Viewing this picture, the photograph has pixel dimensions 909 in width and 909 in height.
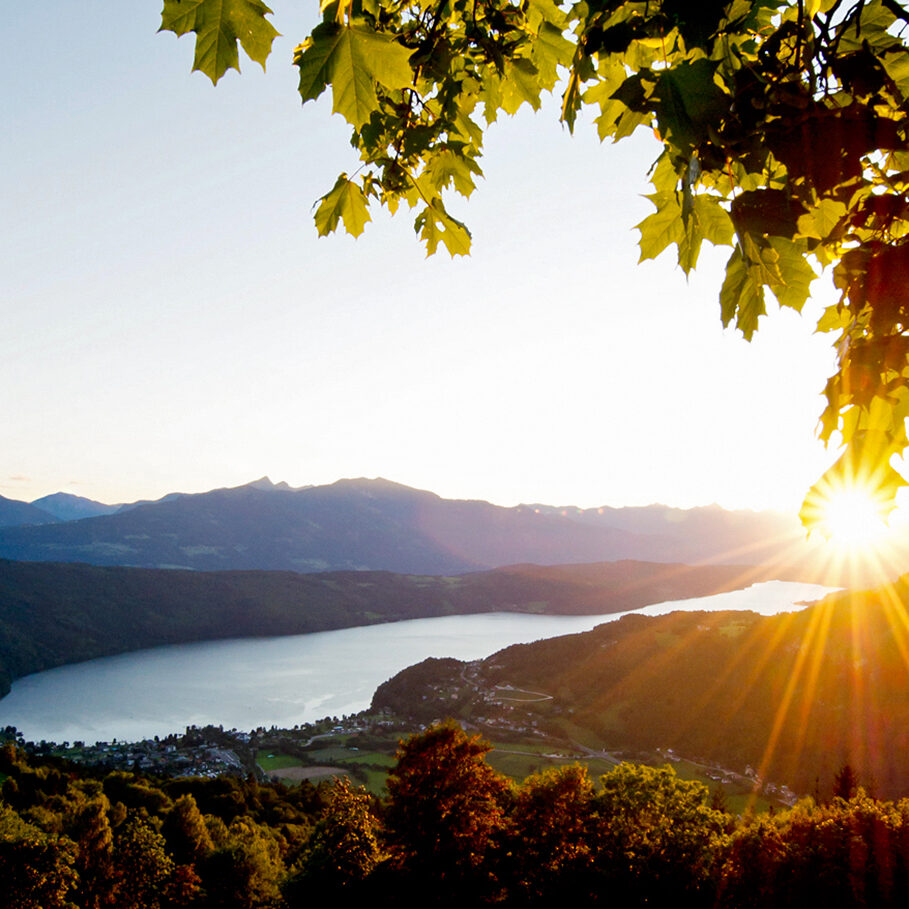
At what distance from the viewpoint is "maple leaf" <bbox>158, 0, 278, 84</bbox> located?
3.76 ft

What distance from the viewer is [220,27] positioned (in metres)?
1.16

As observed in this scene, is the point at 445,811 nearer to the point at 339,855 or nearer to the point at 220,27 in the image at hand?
the point at 339,855

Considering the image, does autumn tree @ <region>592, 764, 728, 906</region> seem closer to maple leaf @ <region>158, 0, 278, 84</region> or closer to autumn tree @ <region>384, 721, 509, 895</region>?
autumn tree @ <region>384, 721, 509, 895</region>

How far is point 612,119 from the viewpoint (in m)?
1.43

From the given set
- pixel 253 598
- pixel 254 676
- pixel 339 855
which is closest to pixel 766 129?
pixel 339 855

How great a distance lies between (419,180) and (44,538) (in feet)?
764

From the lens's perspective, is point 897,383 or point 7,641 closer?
point 897,383

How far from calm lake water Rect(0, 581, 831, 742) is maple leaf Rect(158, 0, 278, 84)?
225 ft

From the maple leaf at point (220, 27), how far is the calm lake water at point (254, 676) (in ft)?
225

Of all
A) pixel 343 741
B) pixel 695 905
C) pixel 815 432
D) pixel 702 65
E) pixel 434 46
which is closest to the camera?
pixel 702 65

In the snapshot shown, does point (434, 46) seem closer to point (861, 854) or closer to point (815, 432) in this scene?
point (815, 432)

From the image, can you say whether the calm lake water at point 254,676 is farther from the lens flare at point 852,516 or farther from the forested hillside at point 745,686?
the lens flare at point 852,516

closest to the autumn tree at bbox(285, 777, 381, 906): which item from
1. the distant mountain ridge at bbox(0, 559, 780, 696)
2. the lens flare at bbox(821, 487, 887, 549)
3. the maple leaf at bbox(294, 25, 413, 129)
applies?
the lens flare at bbox(821, 487, 887, 549)

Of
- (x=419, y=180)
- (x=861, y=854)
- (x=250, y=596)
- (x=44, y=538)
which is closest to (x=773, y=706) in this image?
(x=861, y=854)
